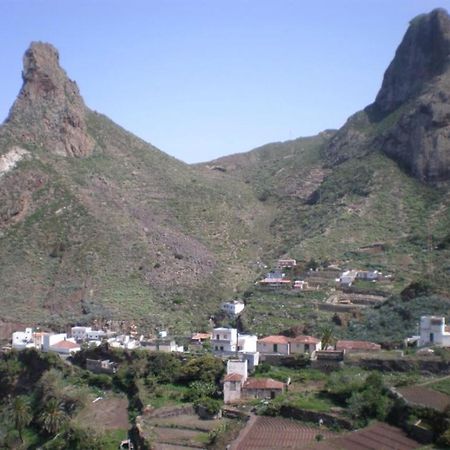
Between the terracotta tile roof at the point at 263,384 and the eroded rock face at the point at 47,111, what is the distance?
44157 millimetres

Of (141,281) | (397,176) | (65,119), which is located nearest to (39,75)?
(65,119)

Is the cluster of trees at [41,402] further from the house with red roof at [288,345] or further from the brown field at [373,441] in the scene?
the brown field at [373,441]

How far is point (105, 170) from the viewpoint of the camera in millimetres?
84750

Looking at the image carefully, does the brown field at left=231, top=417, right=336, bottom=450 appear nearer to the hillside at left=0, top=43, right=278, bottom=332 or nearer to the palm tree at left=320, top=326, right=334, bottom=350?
the palm tree at left=320, top=326, right=334, bottom=350

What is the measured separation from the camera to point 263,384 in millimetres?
42844

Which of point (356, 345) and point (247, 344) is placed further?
point (247, 344)

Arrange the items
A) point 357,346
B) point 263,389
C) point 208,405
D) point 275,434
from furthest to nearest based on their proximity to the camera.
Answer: point 357,346 < point 263,389 < point 208,405 < point 275,434

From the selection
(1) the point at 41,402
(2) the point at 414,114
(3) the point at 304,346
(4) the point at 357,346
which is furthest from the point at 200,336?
(2) the point at 414,114

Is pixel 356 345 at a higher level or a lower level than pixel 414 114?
lower

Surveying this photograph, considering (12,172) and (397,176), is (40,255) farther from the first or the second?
(397,176)

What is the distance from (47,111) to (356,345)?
46301 millimetres

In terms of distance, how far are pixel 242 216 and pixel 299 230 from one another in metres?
7.37

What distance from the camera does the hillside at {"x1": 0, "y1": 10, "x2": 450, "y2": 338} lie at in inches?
2630

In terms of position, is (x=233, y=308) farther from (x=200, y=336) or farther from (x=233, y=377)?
(x=233, y=377)
